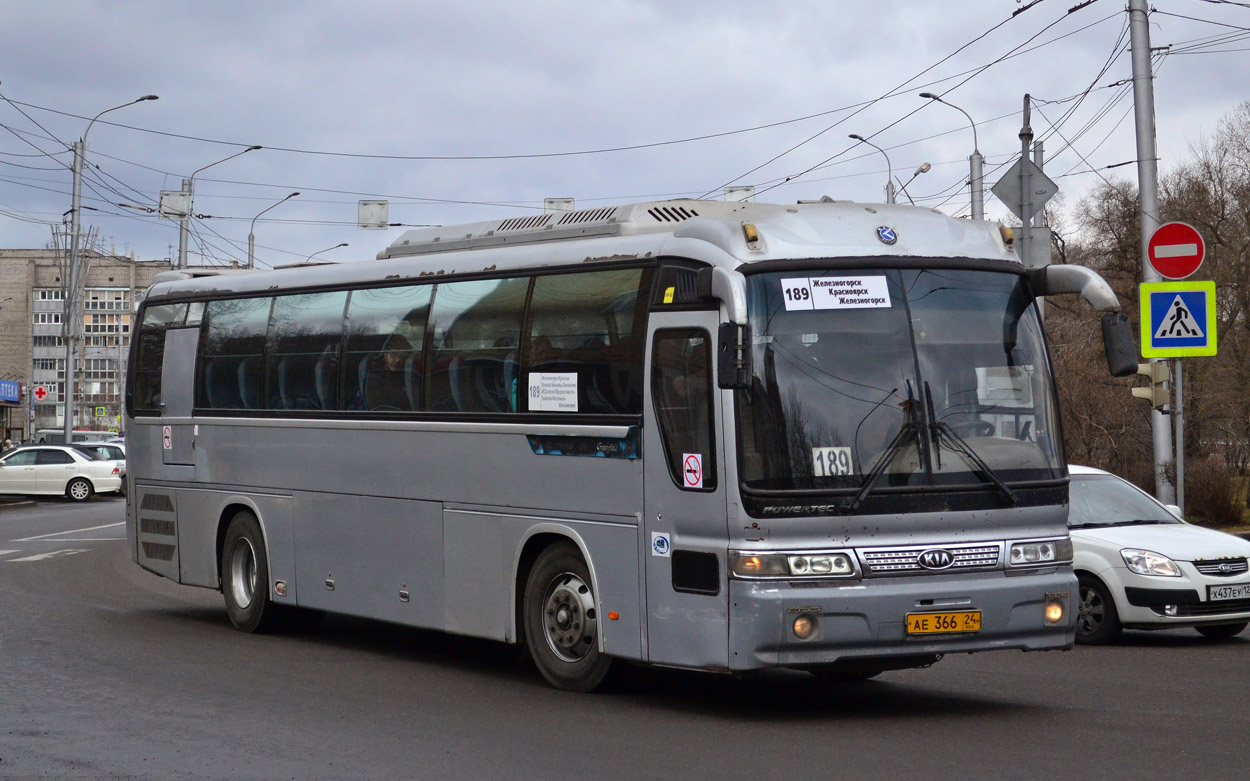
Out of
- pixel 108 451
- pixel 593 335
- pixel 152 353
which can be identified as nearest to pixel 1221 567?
pixel 593 335

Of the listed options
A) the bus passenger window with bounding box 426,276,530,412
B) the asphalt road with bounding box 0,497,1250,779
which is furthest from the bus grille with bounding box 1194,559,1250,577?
the bus passenger window with bounding box 426,276,530,412

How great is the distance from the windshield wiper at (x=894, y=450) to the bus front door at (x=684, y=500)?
78cm

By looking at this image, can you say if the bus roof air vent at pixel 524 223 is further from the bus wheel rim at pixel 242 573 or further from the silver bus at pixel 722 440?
the bus wheel rim at pixel 242 573

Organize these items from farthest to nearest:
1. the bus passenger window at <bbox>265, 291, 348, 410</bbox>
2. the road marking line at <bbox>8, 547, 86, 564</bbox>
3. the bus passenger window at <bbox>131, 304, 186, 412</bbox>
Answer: the road marking line at <bbox>8, 547, 86, 564</bbox>, the bus passenger window at <bbox>131, 304, 186, 412</bbox>, the bus passenger window at <bbox>265, 291, 348, 410</bbox>

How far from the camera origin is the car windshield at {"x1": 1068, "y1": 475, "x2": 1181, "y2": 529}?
1402 centimetres

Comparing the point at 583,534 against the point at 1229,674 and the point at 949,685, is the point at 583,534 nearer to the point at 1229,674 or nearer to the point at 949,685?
the point at 949,685

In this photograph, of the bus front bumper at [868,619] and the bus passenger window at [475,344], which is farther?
the bus passenger window at [475,344]

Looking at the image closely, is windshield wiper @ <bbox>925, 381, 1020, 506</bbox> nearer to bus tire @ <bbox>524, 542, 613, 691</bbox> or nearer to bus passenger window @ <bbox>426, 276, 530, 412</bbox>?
bus tire @ <bbox>524, 542, 613, 691</bbox>

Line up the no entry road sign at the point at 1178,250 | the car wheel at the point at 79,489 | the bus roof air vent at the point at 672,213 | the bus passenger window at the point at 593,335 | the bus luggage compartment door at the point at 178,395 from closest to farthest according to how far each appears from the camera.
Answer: the bus passenger window at the point at 593,335
the bus roof air vent at the point at 672,213
the bus luggage compartment door at the point at 178,395
the no entry road sign at the point at 1178,250
the car wheel at the point at 79,489

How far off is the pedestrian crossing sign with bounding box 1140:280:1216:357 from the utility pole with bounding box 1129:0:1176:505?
344 centimetres

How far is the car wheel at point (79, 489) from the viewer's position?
44.5 meters

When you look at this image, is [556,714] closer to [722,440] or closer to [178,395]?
[722,440]

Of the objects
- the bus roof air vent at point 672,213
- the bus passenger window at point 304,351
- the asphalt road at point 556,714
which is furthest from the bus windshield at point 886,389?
the bus passenger window at point 304,351

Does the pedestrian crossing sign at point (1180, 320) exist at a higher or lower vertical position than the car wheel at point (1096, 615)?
higher
